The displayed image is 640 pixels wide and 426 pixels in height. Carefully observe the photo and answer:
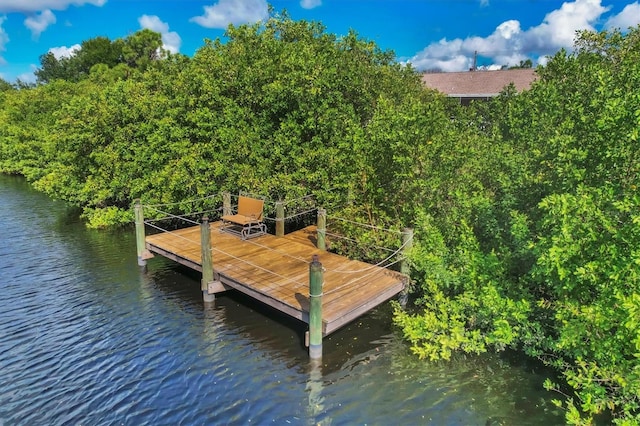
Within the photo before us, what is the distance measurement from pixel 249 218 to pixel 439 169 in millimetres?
5468

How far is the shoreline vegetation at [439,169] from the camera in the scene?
6027 mm

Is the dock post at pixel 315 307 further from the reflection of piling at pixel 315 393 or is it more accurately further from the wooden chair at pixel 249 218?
the wooden chair at pixel 249 218

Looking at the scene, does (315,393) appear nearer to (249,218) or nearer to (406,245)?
(406,245)

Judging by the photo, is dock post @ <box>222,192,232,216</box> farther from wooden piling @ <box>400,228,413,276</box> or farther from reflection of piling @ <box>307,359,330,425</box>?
reflection of piling @ <box>307,359,330,425</box>

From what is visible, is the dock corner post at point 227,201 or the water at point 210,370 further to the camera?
the dock corner post at point 227,201

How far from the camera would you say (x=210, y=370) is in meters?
7.54

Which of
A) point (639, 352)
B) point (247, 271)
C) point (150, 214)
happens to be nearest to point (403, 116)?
point (247, 271)

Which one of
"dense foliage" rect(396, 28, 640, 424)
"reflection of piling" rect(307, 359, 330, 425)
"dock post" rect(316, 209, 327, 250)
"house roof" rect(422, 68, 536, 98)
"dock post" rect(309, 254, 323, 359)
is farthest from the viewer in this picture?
"house roof" rect(422, 68, 536, 98)

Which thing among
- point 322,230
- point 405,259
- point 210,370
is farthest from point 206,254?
point 405,259

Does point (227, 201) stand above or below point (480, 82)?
below

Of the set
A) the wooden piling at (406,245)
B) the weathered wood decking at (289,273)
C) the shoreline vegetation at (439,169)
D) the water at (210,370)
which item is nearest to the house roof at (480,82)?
the shoreline vegetation at (439,169)

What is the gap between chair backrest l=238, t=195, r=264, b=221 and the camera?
39.2ft

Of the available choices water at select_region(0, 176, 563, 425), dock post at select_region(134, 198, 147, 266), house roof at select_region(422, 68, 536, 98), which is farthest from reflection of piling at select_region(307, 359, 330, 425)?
house roof at select_region(422, 68, 536, 98)

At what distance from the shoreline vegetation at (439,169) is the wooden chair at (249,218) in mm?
1531
